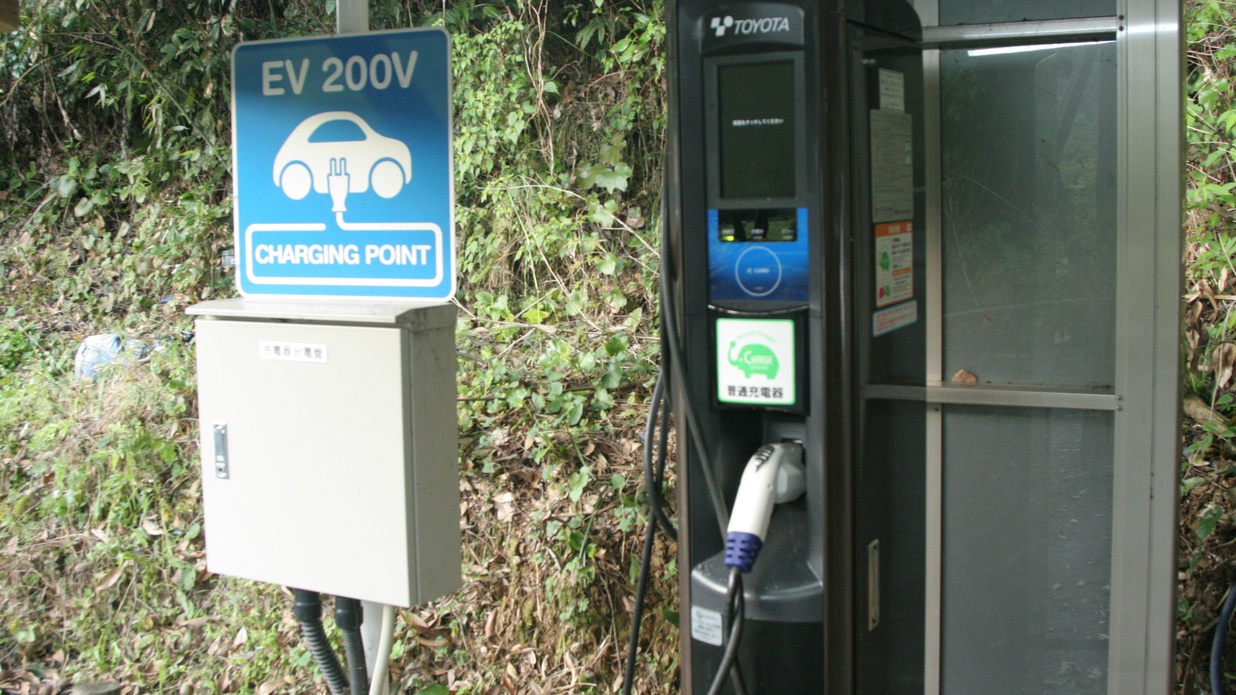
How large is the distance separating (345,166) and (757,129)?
39.6 inches

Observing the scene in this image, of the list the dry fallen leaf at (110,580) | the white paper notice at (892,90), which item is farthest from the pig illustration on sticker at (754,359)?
the dry fallen leaf at (110,580)

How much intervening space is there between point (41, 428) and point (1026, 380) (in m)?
4.42

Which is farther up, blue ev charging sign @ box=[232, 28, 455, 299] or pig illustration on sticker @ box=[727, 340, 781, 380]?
blue ev charging sign @ box=[232, 28, 455, 299]

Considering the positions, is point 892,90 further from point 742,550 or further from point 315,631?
point 315,631

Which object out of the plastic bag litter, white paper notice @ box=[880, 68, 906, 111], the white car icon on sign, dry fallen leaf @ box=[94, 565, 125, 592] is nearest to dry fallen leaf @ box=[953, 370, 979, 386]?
white paper notice @ box=[880, 68, 906, 111]

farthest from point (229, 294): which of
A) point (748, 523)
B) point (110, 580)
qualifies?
point (748, 523)

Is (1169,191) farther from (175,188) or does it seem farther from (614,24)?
(175,188)

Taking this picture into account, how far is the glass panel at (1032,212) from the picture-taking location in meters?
2.39

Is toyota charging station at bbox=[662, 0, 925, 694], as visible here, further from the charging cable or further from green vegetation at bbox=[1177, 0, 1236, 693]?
green vegetation at bbox=[1177, 0, 1236, 693]

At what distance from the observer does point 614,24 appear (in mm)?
5551

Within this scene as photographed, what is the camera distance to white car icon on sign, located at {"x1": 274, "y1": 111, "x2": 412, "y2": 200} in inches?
92.1

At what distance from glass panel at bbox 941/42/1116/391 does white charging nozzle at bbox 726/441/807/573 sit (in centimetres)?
83

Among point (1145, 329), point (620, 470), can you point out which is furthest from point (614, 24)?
point (1145, 329)


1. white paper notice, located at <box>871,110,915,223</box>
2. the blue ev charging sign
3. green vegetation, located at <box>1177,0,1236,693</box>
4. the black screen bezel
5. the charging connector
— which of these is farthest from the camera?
green vegetation, located at <box>1177,0,1236,693</box>
